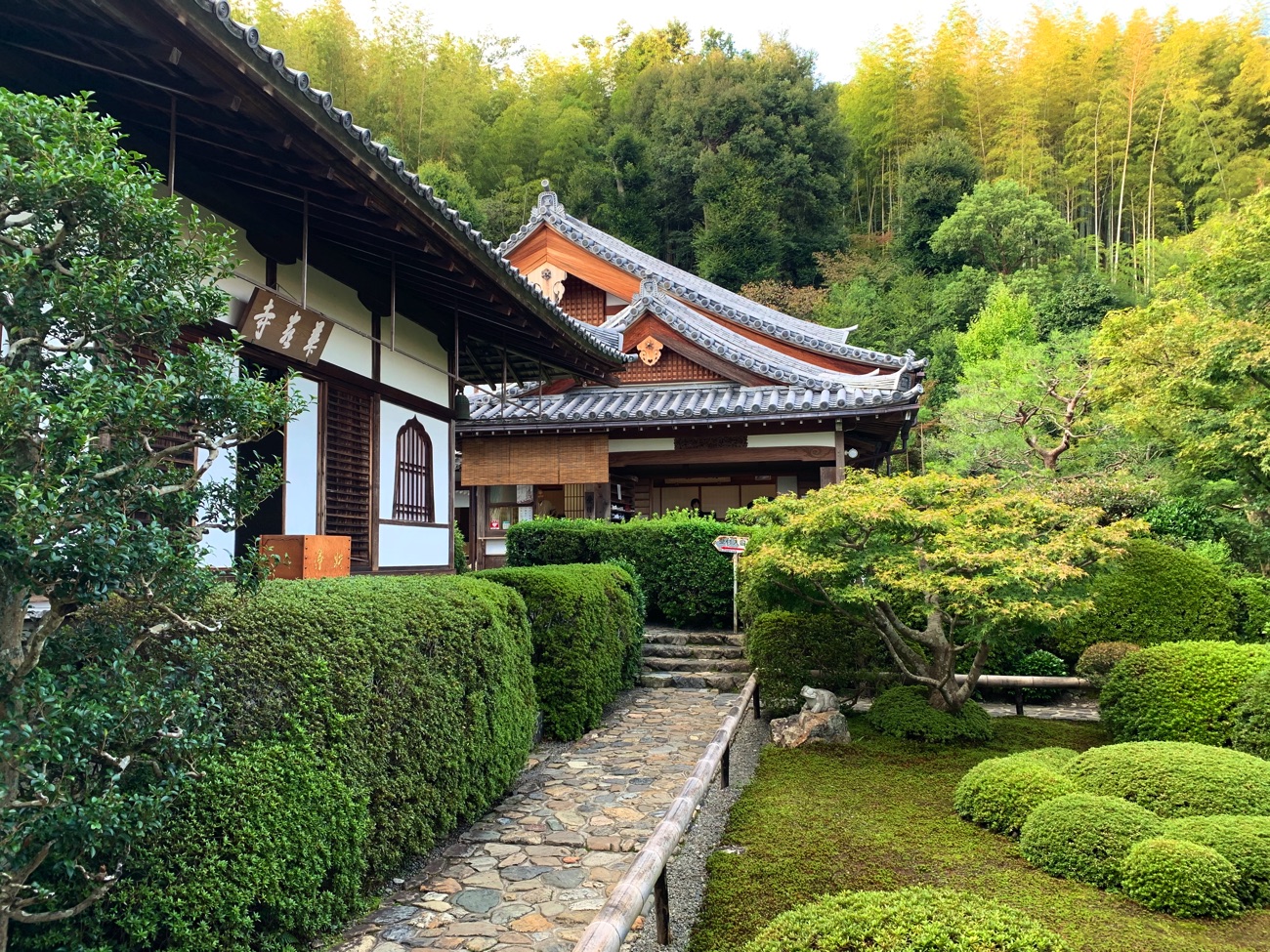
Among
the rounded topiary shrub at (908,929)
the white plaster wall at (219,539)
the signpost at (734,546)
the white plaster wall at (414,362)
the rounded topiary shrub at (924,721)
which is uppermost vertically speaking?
the white plaster wall at (414,362)

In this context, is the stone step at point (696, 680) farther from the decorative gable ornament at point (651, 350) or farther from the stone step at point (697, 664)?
the decorative gable ornament at point (651, 350)

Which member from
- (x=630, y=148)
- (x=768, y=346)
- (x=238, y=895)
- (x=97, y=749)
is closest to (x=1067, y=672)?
(x=238, y=895)

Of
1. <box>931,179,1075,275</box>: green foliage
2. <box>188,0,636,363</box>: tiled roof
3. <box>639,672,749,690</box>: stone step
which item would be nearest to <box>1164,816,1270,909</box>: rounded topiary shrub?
<box>639,672,749,690</box>: stone step

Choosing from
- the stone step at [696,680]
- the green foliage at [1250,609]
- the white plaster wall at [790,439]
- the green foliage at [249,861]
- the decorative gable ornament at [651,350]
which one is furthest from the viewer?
the decorative gable ornament at [651,350]

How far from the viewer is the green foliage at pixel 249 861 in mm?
2936

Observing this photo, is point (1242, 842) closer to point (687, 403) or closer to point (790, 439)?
point (790, 439)

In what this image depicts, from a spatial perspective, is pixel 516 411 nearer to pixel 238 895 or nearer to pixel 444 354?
pixel 444 354

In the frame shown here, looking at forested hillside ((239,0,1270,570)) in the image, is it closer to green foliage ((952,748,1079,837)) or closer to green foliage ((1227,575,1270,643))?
green foliage ((1227,575,1270,643))

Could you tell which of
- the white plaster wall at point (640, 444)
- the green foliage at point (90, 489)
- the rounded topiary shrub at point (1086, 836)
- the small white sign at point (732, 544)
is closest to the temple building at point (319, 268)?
the green foliage at point (90, 489)

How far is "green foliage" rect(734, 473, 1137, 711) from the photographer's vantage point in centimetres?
651

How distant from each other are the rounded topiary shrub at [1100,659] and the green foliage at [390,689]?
638 centimetres

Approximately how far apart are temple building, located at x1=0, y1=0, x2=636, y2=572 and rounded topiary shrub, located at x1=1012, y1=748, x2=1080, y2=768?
5.55 m

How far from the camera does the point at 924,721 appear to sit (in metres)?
7.37

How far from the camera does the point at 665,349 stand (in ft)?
56.7
